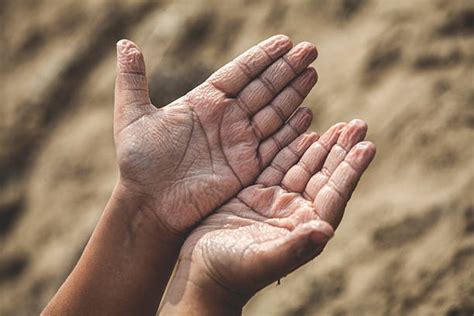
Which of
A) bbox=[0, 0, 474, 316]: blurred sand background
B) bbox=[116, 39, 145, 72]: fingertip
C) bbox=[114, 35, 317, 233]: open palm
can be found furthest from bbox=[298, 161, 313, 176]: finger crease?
bbox=[0, 0, 474, 316]: blurred sand background

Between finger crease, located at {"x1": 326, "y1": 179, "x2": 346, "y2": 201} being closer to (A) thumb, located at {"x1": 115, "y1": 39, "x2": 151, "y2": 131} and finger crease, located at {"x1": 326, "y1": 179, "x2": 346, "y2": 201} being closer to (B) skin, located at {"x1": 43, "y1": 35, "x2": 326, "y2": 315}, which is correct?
(B) skin, located at {"x1": 43, "y1": 35, "x2": 326, "y2": 315}

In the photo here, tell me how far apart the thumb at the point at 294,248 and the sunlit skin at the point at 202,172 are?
164 mm

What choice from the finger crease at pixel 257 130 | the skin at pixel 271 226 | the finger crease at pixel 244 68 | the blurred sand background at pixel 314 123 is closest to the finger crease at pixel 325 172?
the skin at pixel 271 226

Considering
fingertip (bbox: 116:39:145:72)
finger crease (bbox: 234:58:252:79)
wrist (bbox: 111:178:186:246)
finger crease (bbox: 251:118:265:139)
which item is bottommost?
wrist (bbox: 111:178:186:246)

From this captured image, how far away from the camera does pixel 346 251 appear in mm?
2742

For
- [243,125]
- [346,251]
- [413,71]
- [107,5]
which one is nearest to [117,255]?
[243,125]

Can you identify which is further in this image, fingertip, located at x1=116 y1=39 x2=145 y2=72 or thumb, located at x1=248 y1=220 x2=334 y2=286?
fingertip, located at x1=116 y1=39 x2=145 y2=72

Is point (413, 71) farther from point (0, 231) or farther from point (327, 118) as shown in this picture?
point (0, 231)

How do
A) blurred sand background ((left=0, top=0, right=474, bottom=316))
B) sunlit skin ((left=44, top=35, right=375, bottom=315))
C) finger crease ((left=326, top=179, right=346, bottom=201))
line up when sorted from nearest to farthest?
1. finger crease ((left=326, top=179, right=346, bottom=201))
2. sunlit skin ((left=44, top=35, right=375, bottom=315))
3. blurred sand background ((left=0, top=0, right=474, bottom=316))

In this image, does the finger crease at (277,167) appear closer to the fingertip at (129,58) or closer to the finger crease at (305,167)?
the finger crease at (305,167)

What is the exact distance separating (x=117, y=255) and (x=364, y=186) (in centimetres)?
118

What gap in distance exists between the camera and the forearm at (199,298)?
73.2 inches

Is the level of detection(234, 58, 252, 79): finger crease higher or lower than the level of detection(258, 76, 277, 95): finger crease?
higher

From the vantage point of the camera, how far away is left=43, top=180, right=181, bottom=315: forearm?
2.08m
